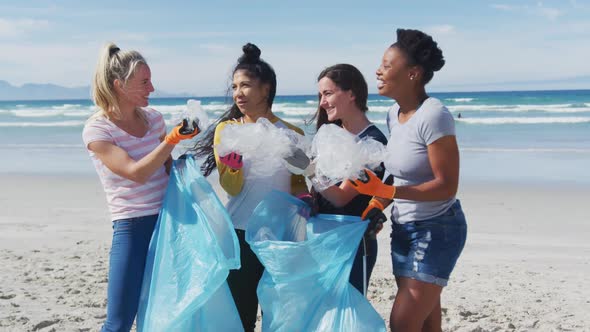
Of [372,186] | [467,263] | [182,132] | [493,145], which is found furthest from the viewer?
[493,145]

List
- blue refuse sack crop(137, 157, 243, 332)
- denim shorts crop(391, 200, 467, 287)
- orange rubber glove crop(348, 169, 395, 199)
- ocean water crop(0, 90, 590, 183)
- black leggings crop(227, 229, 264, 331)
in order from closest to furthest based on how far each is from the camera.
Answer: orange rubber glove crop(348, 169, 395, 199)
denim shorts crop(391, 200, 467, 287)
blue refuse sack crop(137, 157, 243, 332)
black leggings crop(227, 229, 264, 331)
ocean water crop(0, 90, 590, 183)

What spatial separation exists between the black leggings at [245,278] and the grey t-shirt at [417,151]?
0.69 metres

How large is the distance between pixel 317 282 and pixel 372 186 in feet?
1.52

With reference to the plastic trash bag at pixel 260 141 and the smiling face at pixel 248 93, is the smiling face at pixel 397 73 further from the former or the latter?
the smiling face at pixel 248 93

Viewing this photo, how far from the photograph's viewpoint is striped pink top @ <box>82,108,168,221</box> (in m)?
2.72

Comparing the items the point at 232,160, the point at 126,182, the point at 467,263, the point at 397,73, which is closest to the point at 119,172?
the point at 126,182

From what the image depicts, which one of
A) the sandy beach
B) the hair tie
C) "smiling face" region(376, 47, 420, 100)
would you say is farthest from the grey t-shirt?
the sandy beach

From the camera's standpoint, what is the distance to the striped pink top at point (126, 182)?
2.72 m

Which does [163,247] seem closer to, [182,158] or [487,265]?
[182,158]

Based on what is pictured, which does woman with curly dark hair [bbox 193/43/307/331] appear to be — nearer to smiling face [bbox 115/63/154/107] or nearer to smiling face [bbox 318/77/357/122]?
smiling face [bbox 318/77/357/122]

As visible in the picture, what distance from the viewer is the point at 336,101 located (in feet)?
9.04

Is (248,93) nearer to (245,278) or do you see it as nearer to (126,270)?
(245,278)

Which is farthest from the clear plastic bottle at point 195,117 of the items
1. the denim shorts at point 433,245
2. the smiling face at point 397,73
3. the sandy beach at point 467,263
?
the sandy beach at point 467,263

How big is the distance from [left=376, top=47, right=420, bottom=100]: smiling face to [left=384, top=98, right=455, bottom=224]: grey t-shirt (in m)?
0.10
